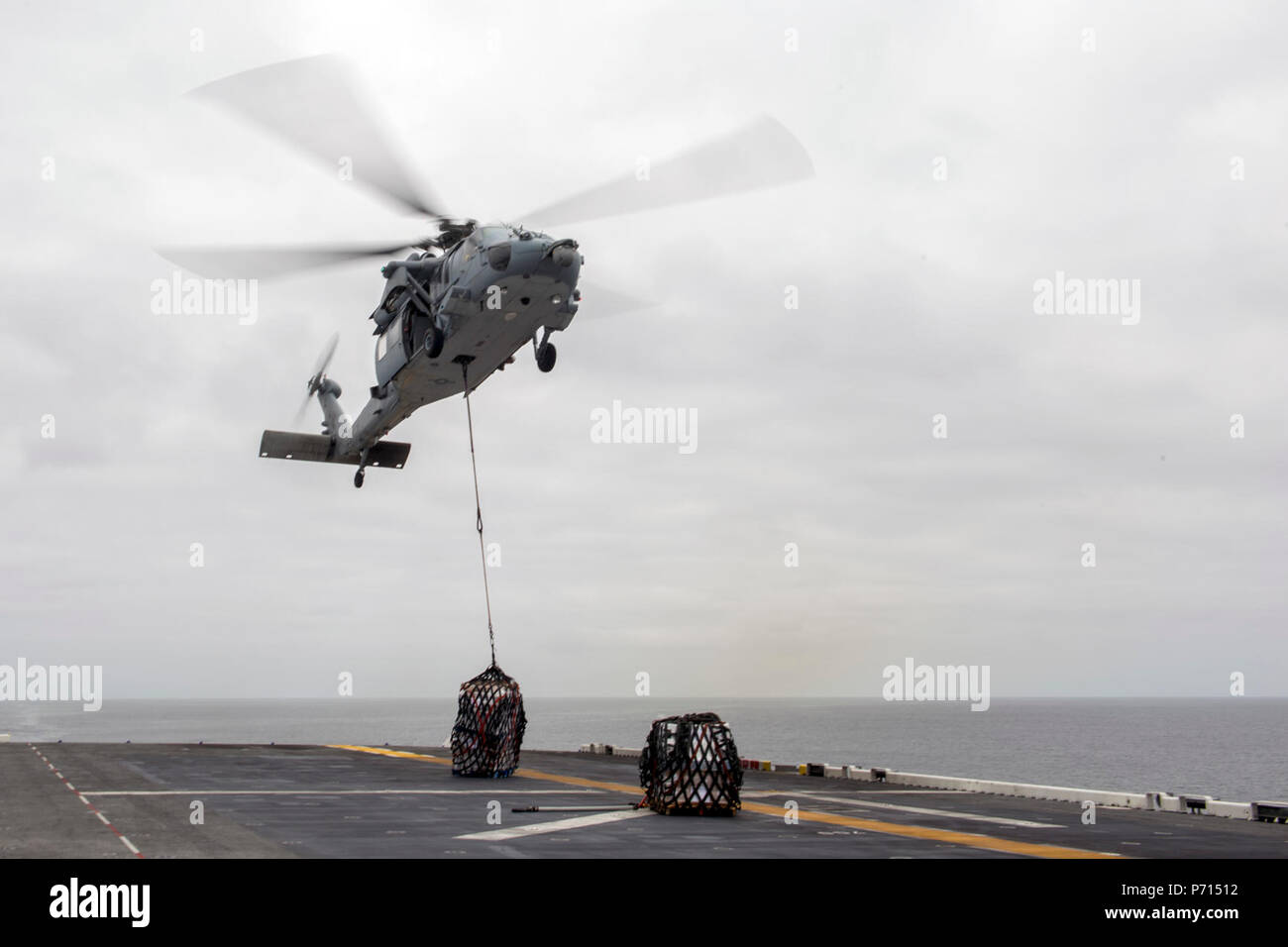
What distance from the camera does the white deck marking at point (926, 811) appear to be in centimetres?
2173

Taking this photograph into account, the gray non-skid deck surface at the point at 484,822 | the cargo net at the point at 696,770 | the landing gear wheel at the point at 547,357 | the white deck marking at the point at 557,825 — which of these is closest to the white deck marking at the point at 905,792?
the gray non-skid deck surface at the point at 484,822

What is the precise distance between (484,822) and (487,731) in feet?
31.6

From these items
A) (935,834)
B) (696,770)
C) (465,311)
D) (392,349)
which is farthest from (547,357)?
(935,834)

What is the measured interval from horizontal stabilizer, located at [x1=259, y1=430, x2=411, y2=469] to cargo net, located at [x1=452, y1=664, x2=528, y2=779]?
8265mm

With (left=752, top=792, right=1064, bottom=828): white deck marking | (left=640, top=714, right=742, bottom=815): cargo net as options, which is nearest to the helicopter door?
(left=640, top=714, right=742, bottom=815): cargo net

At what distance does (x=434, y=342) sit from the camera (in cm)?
2586

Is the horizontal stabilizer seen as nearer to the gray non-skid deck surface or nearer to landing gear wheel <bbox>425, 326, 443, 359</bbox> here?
landing gear wheel <bbox>425, 326, 443, 359</bbox>

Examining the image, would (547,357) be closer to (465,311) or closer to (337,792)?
(465,311)
